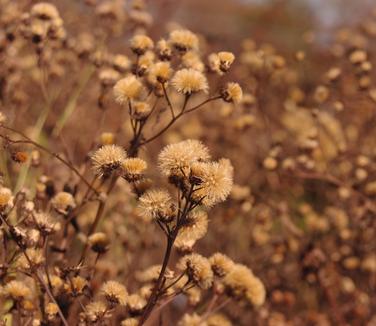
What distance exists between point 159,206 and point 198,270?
277 mm

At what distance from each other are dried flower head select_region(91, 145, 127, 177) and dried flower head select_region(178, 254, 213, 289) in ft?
1.16

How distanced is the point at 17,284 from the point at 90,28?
2728 millimetres

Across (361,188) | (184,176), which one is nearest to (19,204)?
(184,176)

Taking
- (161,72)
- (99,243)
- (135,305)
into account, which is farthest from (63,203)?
(161,72)

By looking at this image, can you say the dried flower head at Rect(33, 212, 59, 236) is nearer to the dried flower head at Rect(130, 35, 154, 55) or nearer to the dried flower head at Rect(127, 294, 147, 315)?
the dried flower head at Rect(127, 294, 147, 315)

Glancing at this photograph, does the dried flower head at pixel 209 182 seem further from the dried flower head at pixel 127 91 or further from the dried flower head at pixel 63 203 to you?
the dried flower head at pixel 63 203

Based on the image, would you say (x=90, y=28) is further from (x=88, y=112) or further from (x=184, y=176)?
(x=184, y=176)

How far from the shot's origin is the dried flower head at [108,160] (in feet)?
5.60

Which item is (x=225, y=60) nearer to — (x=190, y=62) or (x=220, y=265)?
(x=190, y=62)

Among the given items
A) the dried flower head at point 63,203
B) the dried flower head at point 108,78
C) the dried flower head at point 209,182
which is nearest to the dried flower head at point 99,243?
the dried flower head at point 63,203

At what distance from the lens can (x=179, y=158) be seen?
1.62 meters

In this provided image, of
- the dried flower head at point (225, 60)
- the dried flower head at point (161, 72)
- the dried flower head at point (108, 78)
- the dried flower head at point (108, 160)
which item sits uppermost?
the dried flower head at point (108, 78)

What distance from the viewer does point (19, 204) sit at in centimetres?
222

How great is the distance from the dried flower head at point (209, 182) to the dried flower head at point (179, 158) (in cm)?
4
